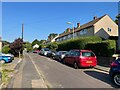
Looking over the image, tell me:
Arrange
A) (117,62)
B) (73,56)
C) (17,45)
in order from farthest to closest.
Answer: (17,45) < (73,56) < (117,62)

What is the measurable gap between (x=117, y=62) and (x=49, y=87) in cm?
368

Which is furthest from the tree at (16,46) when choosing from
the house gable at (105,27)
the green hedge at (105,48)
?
the house gable at (105,27)

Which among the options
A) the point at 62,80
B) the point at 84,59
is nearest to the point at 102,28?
the point at 84,59

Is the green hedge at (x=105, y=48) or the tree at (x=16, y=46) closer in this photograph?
the green hedge at (x=105, y=48)

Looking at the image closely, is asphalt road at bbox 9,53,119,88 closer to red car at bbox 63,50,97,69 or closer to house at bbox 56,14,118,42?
red car at bbox 63,50,97,69

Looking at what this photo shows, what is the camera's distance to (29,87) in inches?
404

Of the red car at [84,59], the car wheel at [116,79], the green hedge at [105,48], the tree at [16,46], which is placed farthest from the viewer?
the tree at [16,46]

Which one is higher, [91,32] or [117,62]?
[91,32]

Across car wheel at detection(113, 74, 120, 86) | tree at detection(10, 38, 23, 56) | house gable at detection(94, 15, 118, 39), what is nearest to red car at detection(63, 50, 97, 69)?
car wheel at detection(113, 74, 120, 86)

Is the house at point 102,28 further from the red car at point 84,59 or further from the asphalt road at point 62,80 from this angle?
the asphalt road at point 62,80

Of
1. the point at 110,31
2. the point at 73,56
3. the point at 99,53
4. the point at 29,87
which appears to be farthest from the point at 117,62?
the point at 110,31

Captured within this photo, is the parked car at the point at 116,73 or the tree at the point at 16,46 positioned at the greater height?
the tree at the point at 16,46

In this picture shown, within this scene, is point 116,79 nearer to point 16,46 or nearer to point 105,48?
point 105,48

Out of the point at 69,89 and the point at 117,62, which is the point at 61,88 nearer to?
the point at 69,89
